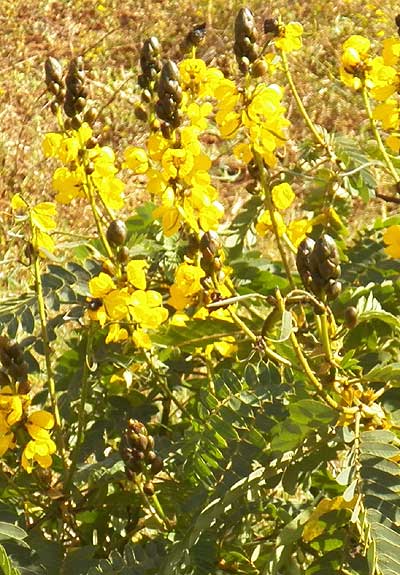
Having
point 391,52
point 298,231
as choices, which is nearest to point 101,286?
point 298,231

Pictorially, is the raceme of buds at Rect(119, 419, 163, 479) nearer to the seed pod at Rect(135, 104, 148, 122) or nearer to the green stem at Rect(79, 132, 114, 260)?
the green stem at Rect(79, 132, 114, 260)

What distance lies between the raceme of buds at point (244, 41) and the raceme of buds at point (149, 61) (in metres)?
0.34

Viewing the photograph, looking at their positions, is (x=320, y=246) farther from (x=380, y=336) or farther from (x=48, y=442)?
(x=380, y=336)

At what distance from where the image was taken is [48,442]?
1743 mm

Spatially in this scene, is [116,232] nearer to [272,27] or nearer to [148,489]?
[148,489]

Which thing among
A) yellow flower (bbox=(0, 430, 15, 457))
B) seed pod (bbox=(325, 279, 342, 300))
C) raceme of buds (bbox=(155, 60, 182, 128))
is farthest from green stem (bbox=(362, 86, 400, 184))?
yellow flower (bbox=(0, 430, 15, 457))

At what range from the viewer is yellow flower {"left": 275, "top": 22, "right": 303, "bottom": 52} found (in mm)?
2217

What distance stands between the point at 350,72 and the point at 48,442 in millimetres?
1038

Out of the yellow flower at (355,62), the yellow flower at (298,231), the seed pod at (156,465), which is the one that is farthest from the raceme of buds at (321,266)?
the yellow flower at (355,62)

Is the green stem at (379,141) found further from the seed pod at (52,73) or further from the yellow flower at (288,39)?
the seed pod at (52,73)

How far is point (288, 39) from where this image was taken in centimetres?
222

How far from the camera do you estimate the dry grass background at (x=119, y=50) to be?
554cm

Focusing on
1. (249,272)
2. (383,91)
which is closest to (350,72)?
Answer: (383,91)

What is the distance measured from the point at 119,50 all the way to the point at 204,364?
183 inches
